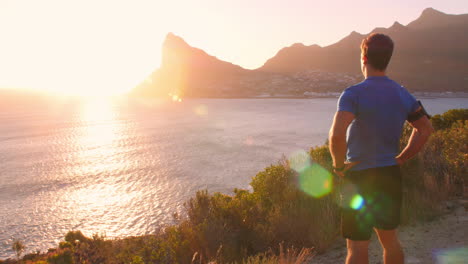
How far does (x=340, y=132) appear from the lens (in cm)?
210

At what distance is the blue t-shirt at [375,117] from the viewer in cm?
211

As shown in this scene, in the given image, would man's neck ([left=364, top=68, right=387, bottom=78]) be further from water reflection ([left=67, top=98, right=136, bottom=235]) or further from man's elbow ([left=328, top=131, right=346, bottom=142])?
water reflection ([left=67, top=98, right=136, bottom=235])

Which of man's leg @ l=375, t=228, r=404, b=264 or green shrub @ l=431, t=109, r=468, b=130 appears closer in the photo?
man's leg @ l=375, t=228, r=404, b=264

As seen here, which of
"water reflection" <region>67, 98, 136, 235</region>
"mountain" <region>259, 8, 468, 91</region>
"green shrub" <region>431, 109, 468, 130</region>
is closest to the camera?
"green shrub" <region>431, 109, 468, 130</region>

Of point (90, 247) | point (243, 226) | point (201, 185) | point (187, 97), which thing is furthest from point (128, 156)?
point (187, 97)

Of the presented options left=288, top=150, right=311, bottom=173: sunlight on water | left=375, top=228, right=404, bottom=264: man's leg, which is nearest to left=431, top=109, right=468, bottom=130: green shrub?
left=288, top=150, right=311, bottom=173: sunlight on water

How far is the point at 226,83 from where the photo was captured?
18512 cm

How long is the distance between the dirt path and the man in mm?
1987

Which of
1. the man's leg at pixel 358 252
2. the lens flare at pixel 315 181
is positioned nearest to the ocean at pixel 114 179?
the lens flare at pixel 315 181

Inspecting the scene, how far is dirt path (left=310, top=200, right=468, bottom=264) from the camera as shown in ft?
12.6

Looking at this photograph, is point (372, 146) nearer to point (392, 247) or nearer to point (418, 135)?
point (418, 135)

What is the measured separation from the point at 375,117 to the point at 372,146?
0.73 feet

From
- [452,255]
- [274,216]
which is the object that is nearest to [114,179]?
[274,216]

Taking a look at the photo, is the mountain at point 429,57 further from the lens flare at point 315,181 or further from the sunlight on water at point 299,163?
the lens flare at point 315,181
